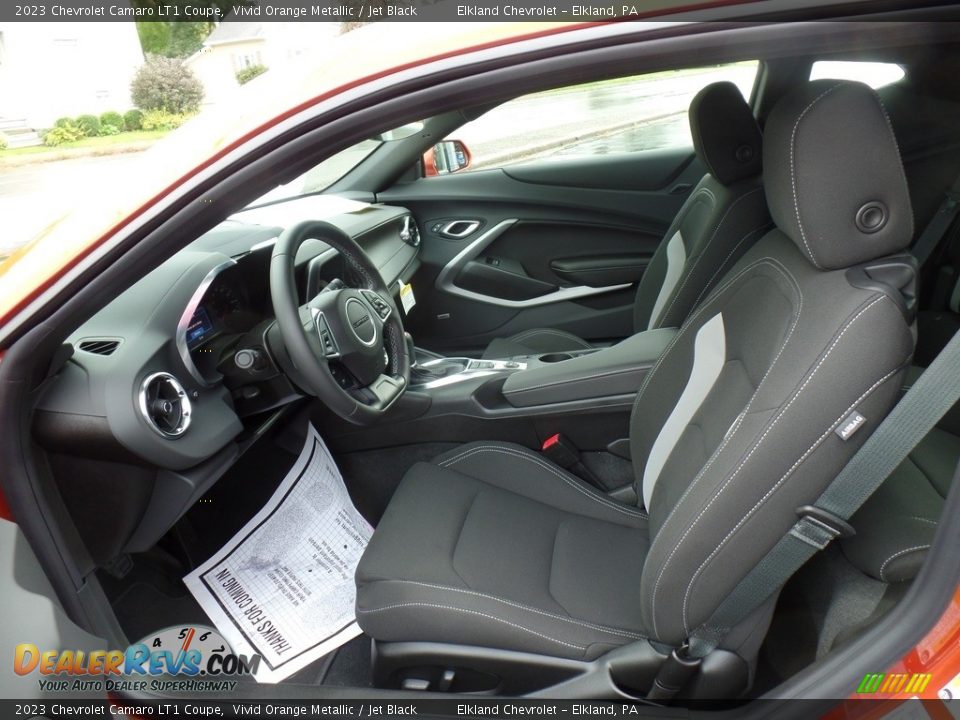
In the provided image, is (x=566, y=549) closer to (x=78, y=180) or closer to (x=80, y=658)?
(x=80, y=658)

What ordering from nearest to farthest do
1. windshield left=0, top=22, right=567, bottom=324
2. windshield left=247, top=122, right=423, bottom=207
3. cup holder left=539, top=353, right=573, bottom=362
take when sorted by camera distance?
1. windshield left=0, top=22, right=567, bottom=324
2. cup holder left=539, top=353, right=573, bottom=362
3. windshield left=247, top=122, right=423, bottom=207

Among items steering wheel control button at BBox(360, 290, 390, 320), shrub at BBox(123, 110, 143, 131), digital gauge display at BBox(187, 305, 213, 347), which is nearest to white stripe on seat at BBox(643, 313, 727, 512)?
steering wheel control button at BBox(360, 290, 390, 320)

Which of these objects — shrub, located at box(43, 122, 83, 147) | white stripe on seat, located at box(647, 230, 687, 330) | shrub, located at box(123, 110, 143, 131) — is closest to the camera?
shrub, located at box(123, 110, 143, 131)

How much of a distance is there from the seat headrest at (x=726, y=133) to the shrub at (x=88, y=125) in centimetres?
166

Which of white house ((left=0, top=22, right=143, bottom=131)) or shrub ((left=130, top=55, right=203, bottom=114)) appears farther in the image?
shrub ((left=130, top=55, right=203, bottom=114))

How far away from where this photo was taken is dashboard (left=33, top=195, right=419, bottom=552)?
1.14 metres

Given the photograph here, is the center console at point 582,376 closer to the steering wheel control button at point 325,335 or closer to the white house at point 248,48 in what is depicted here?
the steering wheel control button at point 325,335

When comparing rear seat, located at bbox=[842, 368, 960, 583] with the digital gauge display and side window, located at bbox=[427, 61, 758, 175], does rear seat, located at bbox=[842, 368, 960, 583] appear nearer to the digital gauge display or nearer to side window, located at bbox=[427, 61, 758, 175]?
the digital gauge display

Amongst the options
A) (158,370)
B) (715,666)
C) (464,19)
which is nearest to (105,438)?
(158,370)

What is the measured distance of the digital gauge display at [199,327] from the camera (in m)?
1.41

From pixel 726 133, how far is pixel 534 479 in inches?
38.2

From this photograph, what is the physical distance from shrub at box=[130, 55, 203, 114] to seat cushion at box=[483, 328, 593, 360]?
1.19m

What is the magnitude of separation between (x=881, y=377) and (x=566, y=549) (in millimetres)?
702

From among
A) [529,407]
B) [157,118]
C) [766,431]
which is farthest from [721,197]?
[157,118]
